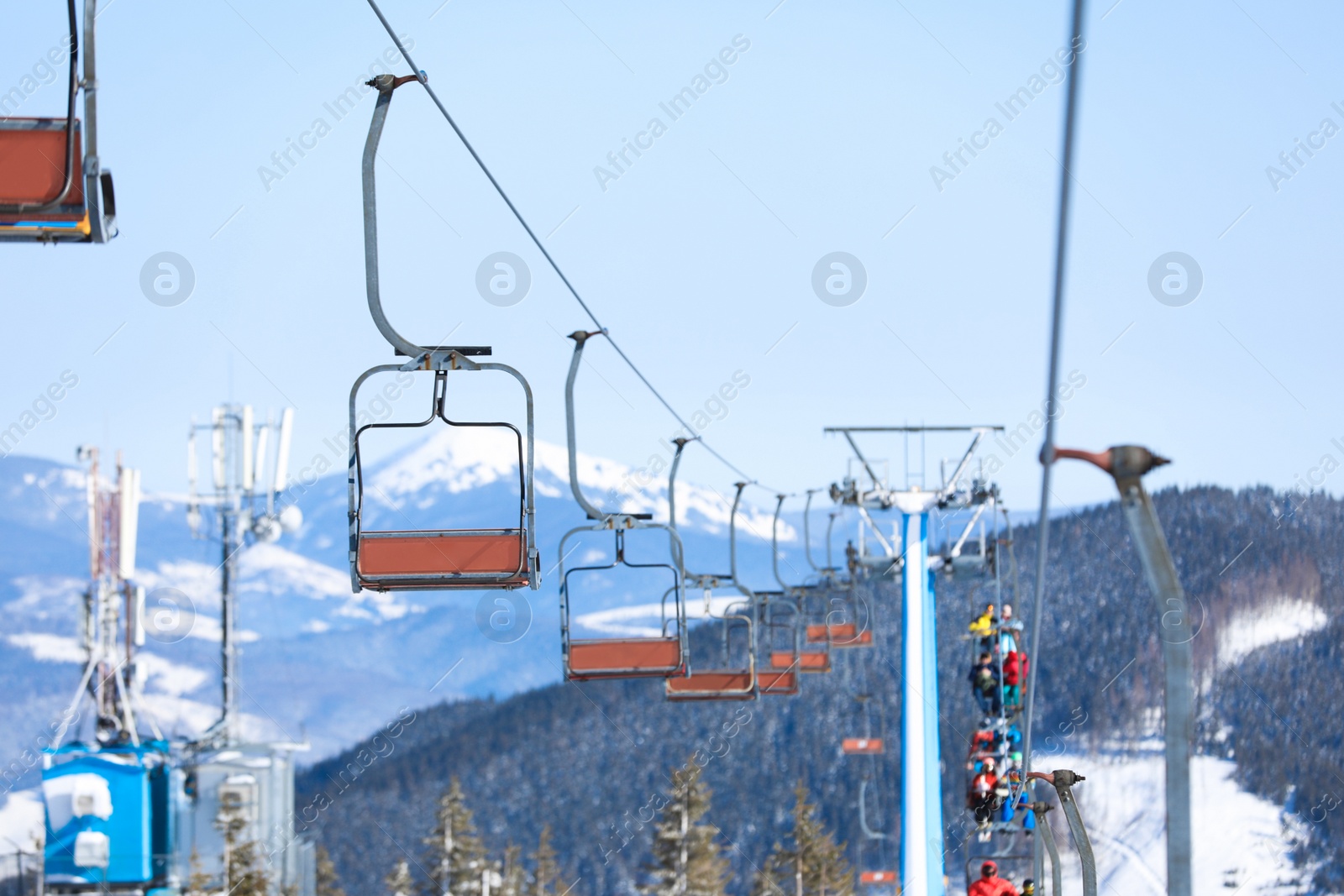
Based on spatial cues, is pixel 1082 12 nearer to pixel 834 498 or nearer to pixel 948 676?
pixel 834 498

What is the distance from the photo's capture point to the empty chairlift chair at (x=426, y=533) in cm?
956

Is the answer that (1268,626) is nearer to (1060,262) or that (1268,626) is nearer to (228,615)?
(228,615)

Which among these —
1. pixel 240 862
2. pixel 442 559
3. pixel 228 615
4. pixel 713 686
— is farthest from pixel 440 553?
pixel 240 862

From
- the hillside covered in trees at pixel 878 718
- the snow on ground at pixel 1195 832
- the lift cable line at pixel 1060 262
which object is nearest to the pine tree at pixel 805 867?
the snow on ground at pixel 1195 832

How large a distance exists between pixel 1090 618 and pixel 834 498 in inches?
3802

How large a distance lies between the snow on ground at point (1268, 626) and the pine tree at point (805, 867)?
57.2 meters

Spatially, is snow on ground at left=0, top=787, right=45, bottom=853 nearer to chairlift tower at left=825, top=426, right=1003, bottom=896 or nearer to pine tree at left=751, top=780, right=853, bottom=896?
pine tree at left=751, top=780, right=853, bottom=896

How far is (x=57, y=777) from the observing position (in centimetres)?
4853

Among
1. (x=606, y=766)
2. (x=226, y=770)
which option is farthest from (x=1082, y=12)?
(x=606, y=766)

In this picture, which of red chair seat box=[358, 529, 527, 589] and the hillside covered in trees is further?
the hillside covered in trees

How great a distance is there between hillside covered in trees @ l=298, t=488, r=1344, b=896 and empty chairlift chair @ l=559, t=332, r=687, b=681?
8890 cm

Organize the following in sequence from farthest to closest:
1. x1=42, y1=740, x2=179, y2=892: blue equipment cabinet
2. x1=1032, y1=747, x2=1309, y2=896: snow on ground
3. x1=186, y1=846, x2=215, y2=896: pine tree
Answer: x1=1032, y1=747, x2=1309, y2=896: snow on ground, x1=186, y1=846, x2=215, y2=896: pine tree, x1=42, y1=740, x2=179, y2=892: blue equipment cabinet

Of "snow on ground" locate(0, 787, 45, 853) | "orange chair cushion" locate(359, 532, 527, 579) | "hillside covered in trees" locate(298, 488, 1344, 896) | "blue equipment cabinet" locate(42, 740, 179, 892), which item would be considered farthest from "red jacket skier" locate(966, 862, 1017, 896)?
"snow on ground" locate(0, 787, 45, 853)

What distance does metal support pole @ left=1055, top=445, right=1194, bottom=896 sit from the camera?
15.1ft
